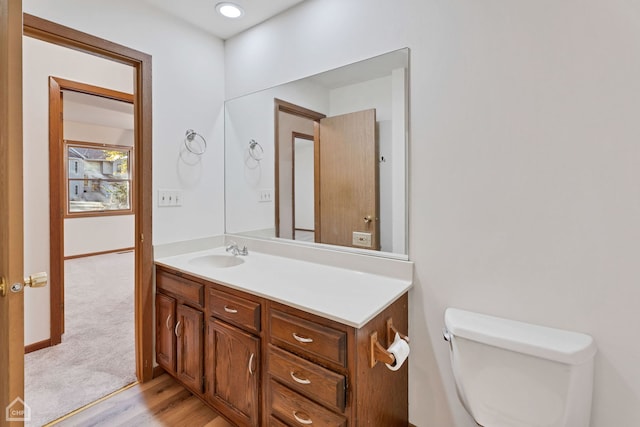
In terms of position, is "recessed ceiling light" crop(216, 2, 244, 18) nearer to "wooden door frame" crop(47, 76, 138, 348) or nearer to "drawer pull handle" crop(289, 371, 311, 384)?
"wooden door frame" crop(47, 76, 138, 348)

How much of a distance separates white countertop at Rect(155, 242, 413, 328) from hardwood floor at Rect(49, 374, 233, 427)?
0.81 meters

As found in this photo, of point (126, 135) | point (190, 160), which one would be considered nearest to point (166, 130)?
point (190, 160)

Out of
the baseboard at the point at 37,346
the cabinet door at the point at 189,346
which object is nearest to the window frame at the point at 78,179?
the baseboard at the point at 37,346

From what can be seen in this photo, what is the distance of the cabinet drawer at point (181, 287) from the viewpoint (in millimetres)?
1676

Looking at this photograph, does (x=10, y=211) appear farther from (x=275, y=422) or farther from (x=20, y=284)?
(x=275, y=422)

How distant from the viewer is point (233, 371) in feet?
4.91

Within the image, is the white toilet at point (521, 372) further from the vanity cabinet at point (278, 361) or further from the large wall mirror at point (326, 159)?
the large wall mirror at point (326, 159)

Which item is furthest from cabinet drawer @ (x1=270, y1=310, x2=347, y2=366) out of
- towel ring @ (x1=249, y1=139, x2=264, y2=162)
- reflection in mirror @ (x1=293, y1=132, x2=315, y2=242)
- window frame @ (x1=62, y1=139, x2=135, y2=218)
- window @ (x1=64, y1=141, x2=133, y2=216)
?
window @ (x1=64, y1=141, x2=133, y2=216)

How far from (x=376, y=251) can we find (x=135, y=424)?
1.63 m

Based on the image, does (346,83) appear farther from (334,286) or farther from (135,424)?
(135,424)

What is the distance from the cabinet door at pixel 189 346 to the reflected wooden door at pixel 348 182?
0.89 m

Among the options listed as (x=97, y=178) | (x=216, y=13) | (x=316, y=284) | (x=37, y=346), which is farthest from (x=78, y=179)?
(x=316, y=284)

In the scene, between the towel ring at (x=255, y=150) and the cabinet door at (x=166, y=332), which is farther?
the towel ring at (x=255, y=150)

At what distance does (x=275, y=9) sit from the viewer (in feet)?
6.44
